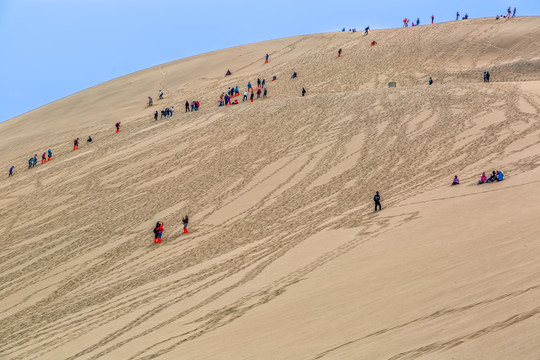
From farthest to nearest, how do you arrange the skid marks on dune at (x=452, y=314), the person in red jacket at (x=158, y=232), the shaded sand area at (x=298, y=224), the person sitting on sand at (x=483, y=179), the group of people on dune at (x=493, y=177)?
the person in red jacket at (x=158, y=232)
the person sitting on sand at (x=483, y=179)
the group of people on dune at (x=493, y=177)
the shaded sand area at (x=298, y=224)
the skid marks on dune at (x=452, y=314)

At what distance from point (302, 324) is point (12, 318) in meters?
8.53

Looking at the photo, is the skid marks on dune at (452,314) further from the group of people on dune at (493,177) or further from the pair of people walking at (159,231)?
the pair of people walking at (159,231)

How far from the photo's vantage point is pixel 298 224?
682 inches

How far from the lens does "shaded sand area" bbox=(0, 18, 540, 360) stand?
9.42 metres

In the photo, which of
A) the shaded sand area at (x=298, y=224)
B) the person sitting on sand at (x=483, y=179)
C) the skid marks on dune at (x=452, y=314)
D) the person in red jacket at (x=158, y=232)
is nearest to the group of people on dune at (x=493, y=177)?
the person sitting on sand at (x=483, y=179)

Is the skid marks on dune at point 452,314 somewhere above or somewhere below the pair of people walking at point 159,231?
below

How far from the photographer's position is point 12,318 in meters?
14.8

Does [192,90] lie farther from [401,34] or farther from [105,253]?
[105,253]

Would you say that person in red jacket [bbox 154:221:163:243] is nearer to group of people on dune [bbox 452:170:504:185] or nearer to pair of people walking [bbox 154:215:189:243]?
pair of people walking [bbox 154:215:189:243]

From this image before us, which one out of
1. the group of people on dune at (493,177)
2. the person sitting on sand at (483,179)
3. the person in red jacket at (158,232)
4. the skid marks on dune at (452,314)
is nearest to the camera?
the skid marks on dune at (452,314)

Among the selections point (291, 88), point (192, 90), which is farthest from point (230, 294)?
point (192, 90)

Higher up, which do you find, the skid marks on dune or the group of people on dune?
the group of people on dune

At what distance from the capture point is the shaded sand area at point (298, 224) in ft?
30.9

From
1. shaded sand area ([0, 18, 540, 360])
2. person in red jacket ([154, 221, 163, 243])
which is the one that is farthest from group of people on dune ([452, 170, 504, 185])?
person in red jacket ([154, 221, 163, 243])
